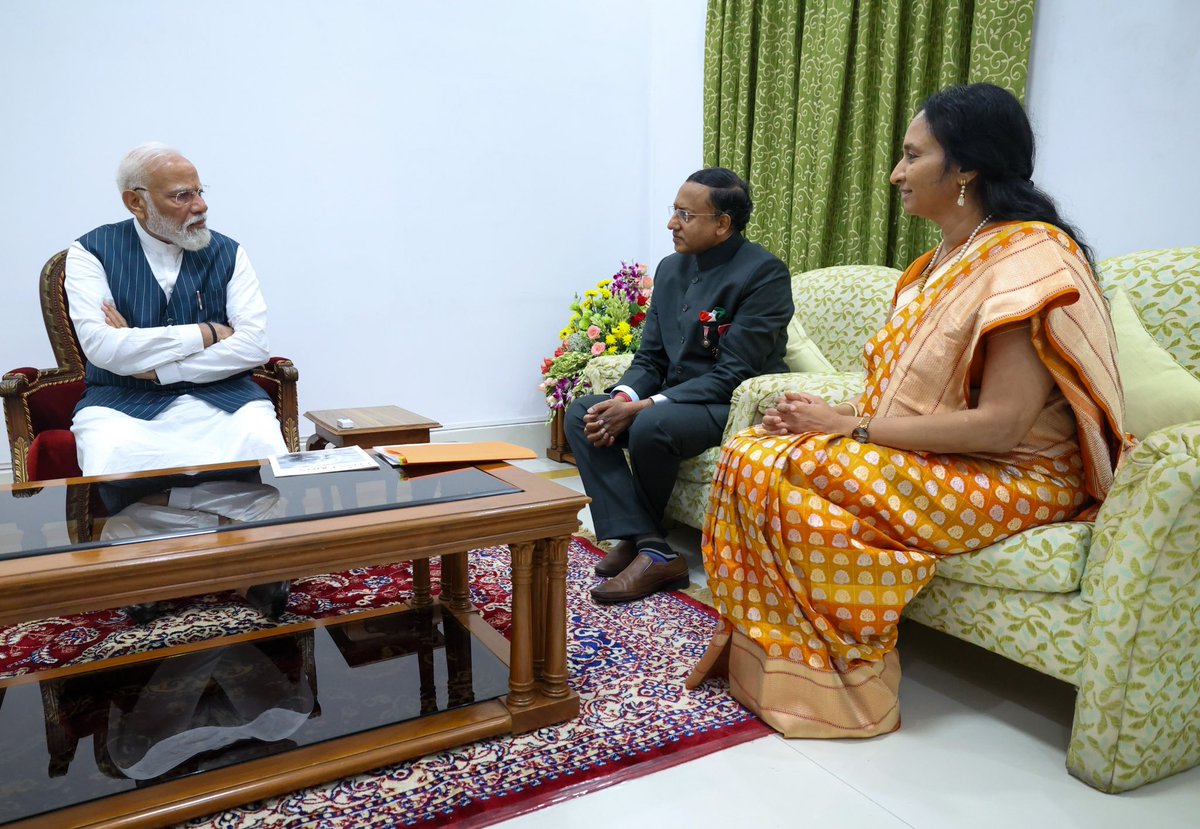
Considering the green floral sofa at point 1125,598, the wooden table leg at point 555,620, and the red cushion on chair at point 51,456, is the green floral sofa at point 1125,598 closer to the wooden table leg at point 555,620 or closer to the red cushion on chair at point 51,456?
the wooden table leg at point 555,620

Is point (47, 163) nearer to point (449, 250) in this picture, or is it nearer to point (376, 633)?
point (449, 250)

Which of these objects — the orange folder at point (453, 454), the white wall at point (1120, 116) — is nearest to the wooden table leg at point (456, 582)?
the orange folder at point (453, 454)

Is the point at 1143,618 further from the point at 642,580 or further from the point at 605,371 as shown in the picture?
the point at 605,371

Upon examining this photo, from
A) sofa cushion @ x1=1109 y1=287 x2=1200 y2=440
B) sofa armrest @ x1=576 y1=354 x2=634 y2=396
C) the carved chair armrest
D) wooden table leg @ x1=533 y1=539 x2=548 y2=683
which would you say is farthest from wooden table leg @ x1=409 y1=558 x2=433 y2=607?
sofa cushion @ x1=1109 y1=287 x2=1200 y2=440

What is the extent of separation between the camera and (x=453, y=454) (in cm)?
187

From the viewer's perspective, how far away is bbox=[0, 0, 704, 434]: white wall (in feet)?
10.3

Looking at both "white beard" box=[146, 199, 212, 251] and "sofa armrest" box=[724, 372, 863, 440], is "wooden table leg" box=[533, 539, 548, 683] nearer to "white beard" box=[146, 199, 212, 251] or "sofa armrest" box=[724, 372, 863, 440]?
"sofa armrest" box=[724, 372, 863, 440]

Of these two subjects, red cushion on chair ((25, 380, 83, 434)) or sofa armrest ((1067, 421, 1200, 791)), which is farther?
red cushion on chair ((25, 380, 83, 434))

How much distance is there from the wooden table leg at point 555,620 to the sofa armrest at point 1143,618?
961mm

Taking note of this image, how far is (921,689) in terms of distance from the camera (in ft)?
6.04

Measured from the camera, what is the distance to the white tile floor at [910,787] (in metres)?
1.37

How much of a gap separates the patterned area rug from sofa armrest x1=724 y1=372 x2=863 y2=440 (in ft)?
1.82

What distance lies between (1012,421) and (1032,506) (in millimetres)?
186

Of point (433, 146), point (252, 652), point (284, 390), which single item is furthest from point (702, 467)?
point (433, 146)
